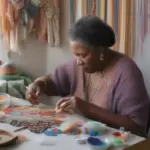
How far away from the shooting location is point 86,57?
1.81 meters

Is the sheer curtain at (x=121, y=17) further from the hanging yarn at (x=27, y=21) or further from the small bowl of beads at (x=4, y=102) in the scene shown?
the small bowl of beads at (x=4, y=102)

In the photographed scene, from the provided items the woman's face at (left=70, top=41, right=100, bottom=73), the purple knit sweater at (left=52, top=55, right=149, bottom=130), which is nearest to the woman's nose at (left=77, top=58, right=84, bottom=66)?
the woman's face at (left=70, top=41, right=100, bottom=73)

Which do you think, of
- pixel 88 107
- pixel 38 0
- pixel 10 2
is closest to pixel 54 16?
pixel 38 0

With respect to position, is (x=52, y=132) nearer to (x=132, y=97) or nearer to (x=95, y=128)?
(x=95, y=128)

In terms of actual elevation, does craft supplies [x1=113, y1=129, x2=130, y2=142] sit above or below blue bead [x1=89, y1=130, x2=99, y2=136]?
below

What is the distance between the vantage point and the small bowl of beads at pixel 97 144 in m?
1.27

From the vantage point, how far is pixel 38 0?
2801 mm

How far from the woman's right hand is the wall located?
986 mm

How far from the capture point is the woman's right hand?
73.9 inches

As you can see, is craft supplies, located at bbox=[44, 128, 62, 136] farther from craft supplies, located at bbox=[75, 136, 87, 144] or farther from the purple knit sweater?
the purple knit sweater

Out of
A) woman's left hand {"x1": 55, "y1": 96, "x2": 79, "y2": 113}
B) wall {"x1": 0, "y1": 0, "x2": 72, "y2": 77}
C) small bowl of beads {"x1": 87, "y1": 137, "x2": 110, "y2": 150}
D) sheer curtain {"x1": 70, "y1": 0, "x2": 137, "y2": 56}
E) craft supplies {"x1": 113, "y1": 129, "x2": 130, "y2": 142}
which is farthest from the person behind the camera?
wall {"x1": 0, "y1": 0, "x2": 72, "y2": 77}

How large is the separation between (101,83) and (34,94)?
37 centimetres

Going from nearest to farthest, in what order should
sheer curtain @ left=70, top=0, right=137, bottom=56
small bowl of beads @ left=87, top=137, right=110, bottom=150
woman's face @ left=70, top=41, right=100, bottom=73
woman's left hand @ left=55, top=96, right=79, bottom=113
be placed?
small bowl of beads @ left=87, top=137, right=110, bottom=150, woman's left hand @ left=55, top=96, right=79, bottom=113, woman's face @ left=70, top=41, right=100, bottom=73, sheer curtain @ left=70, top=0, right=137, bottom=56

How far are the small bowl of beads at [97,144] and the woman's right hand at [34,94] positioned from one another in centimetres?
59
